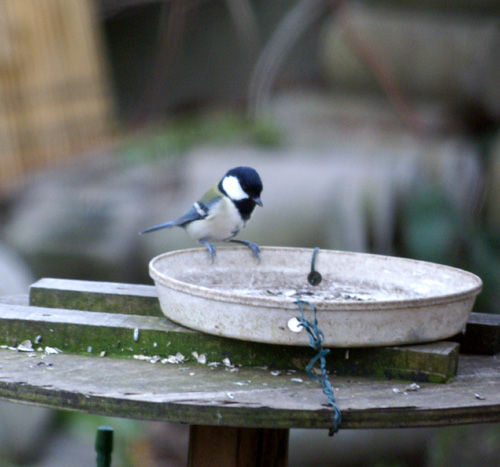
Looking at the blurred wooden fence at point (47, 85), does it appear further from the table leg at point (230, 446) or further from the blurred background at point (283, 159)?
the table leg at point (230, 446)

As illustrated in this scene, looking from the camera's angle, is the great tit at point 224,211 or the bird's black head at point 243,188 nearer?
the bird's black head at point 243,188

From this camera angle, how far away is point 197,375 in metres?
1.75

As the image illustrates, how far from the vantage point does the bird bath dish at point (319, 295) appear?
66.1 inches

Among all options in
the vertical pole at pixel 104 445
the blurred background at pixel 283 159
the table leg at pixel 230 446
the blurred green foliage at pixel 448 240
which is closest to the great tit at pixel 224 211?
the vertical pole at pixel 104 445

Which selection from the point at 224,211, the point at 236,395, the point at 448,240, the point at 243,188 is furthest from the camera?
the point at 448,240

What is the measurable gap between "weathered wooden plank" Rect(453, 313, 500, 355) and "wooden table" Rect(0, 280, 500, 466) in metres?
0.04

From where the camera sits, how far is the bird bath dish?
168 centimetres

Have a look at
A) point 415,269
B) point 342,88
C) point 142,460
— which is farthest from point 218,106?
point 415,269

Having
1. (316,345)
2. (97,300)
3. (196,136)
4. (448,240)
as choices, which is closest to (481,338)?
(316,345)

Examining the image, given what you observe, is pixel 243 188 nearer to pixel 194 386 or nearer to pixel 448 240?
pixel 194 386

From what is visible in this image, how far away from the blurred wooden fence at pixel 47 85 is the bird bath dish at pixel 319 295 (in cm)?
341

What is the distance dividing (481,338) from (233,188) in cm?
121

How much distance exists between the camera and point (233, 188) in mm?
2928

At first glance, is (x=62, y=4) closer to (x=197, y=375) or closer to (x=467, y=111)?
(x=467, y=111)
